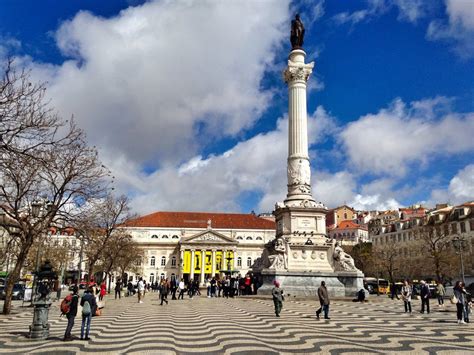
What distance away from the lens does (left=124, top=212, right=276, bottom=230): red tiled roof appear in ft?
321

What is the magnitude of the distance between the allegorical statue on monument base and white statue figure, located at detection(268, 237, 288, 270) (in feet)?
53.2

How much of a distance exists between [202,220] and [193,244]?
853 centimetres

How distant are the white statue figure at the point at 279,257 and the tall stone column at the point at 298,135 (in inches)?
111

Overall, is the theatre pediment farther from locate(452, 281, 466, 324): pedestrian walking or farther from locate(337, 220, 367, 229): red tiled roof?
locate(452, 281, 466, 324): pedestrian walking

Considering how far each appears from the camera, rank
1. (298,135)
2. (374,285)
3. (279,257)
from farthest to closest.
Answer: (374,285), (298,135), (279,257)

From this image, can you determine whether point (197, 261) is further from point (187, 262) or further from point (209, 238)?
point (209, 238)

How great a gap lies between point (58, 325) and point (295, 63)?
2464cm

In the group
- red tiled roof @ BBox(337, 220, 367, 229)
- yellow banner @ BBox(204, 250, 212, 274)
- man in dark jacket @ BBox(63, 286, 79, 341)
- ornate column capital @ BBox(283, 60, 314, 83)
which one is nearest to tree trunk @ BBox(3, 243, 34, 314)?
man in dark jacket @ BBox(63, 286, 79, 341)

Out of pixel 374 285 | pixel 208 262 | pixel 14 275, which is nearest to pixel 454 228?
pixel 374 285

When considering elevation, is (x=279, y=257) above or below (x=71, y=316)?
above

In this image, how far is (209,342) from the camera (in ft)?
32.6

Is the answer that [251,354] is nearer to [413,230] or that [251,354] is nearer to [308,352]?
[308,352]

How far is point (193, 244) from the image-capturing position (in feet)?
307

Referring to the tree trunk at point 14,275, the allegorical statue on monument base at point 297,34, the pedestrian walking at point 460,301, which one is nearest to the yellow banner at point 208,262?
the allegorical statue on monument base at point 297,34
